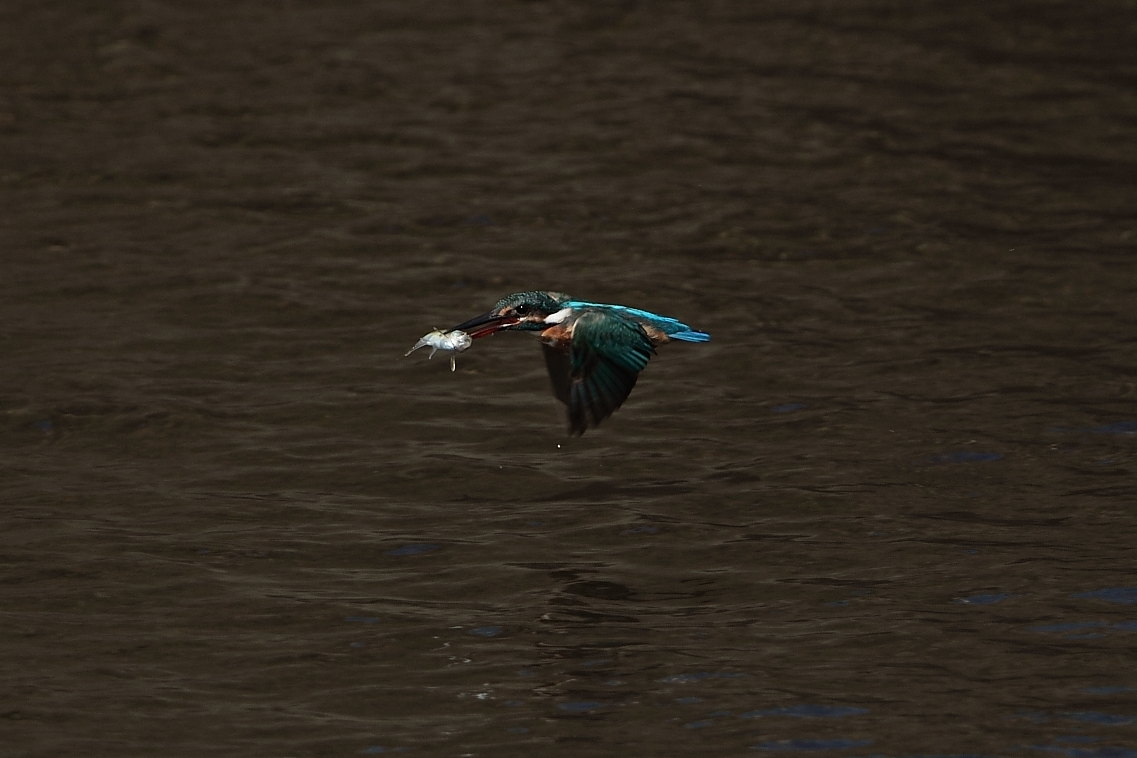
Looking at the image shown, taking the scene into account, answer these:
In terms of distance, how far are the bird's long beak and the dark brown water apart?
0.59m

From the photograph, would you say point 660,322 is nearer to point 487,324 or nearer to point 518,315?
point 518,315

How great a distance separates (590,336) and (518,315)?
0.34 metres

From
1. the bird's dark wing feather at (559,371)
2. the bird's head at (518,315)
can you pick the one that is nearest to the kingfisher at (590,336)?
the bird's head at (518,315)

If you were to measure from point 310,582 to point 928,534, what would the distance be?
2718 millimetres

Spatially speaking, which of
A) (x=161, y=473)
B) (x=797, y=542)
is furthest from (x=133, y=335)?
(x=797, y=542)

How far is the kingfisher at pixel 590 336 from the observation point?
7746 millimetres

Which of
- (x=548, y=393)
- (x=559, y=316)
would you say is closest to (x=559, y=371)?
(x=559, y=316)

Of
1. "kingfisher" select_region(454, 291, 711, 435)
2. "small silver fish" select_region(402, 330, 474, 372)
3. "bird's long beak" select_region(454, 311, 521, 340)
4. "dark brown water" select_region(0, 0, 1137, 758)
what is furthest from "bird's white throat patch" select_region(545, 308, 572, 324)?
"dark brown water" select_region(0, 0, 1137, 758)

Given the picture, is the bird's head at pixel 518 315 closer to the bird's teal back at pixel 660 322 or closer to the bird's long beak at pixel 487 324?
the bird's long beak at pixel 487 324

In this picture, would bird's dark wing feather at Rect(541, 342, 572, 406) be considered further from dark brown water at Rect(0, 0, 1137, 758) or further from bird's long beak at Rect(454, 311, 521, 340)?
bird's long beak at Rect(454, 311, 521, 340)

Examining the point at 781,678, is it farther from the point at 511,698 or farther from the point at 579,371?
the point at 579,371

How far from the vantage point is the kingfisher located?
25.4ft

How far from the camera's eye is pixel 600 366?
25.6ft

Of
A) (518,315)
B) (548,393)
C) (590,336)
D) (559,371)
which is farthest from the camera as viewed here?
(548,393)
